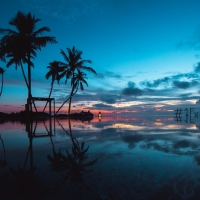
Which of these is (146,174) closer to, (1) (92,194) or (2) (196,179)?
(2) (196,179)

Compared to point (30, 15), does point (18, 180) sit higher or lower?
lower

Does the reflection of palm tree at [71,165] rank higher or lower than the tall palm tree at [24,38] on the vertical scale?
lower

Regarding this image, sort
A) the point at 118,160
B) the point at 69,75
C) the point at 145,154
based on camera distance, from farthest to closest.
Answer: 1. the point at 69,75
2. the point at 145,154
3. the point at 118,160

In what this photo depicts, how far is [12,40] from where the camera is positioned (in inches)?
723

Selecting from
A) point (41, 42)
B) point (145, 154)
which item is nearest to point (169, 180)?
point (145, 154)

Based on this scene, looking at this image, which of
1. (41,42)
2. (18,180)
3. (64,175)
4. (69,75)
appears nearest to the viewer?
(18,180)

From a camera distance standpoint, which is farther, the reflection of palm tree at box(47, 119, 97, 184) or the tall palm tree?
the tall palm tree

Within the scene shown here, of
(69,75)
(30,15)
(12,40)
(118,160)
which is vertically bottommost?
(118,160)

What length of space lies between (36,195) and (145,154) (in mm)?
4312

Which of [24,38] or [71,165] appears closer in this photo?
[71,165]

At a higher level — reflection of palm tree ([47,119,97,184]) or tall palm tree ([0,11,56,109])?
tall palm tree ([0,11,56,109])

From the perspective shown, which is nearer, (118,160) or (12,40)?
(118,160)

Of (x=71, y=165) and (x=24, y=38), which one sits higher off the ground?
(x=24, y=38)

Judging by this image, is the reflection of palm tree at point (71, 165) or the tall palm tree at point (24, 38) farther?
the tall palm tree at point (24, 38)
